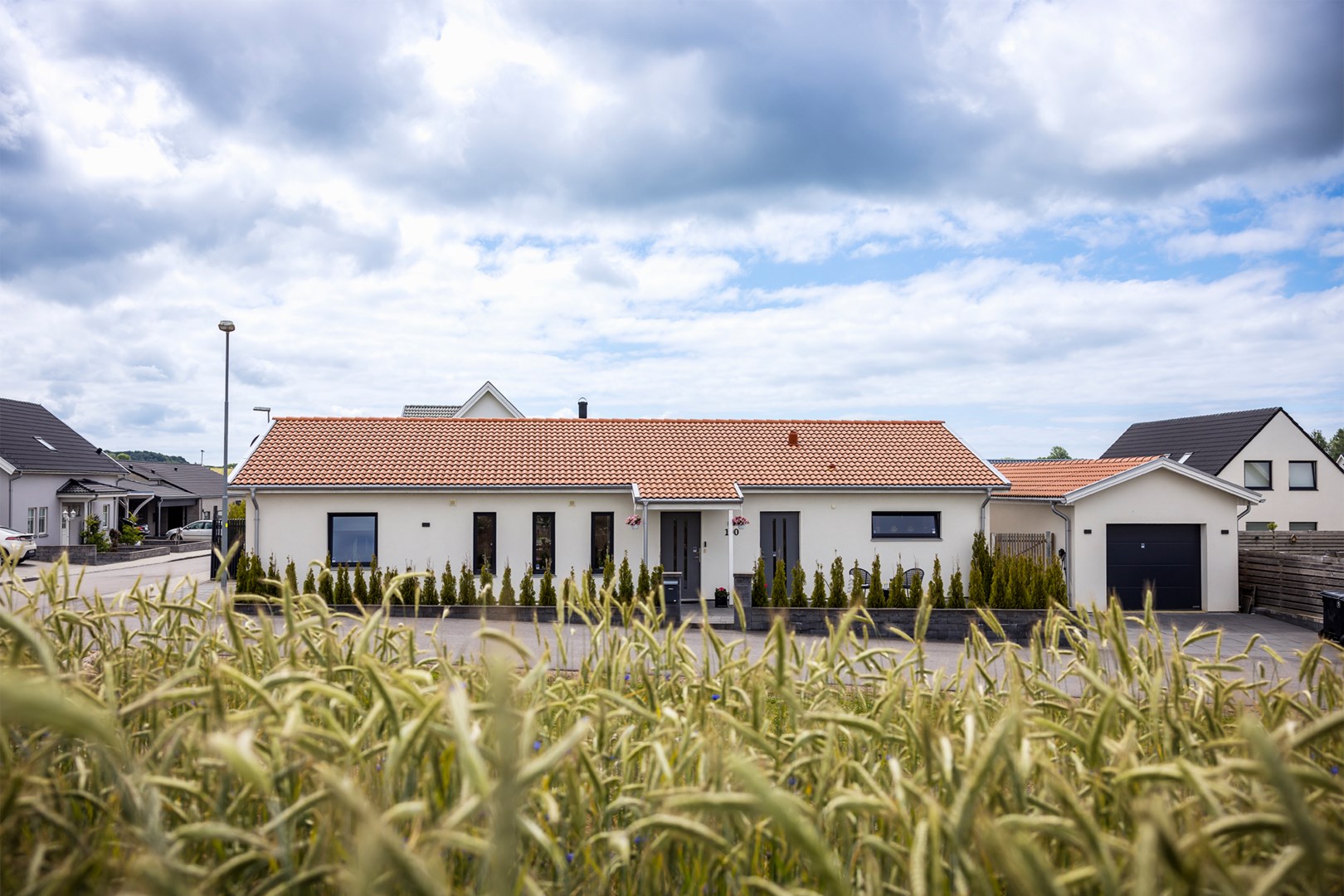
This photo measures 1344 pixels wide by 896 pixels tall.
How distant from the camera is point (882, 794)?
211cm

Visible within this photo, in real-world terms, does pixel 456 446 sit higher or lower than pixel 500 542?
higher

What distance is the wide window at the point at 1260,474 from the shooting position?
33.4 metres

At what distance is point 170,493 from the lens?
4691cm

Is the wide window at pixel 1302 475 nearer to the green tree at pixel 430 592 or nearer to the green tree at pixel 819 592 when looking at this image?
the green tree at pixel 819 592

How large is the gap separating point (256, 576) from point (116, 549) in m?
20.7

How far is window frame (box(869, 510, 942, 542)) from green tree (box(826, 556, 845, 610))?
69.0 inches

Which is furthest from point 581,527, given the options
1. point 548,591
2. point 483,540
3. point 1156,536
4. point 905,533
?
point 1156,536

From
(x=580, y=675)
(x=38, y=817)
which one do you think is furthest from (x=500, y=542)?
(x=38, y=817)

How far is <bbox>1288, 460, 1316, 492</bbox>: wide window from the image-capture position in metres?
33.6

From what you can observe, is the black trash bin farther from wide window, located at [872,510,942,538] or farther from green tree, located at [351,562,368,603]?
green tree, located at [351,562,368,603]

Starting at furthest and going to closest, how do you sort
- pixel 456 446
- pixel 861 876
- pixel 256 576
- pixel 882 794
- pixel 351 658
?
pixel 456 446 → pixel 256 576 → pixel 351 658 → pixel 861 876 → pixel 882 794

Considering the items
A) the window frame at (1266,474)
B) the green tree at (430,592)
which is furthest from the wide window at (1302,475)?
the green tree at (430,592)

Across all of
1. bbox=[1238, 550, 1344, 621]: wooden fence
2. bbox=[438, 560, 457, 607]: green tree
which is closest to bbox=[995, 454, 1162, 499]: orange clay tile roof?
bbox=[1238, 550, 1344, 621]: wooden fence

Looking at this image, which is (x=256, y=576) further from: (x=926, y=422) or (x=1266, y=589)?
(x=1266, y=589)
